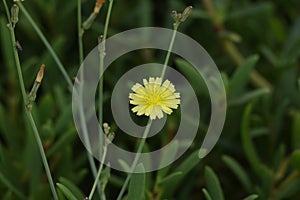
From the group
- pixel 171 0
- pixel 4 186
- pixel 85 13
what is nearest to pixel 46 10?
pixel 85 13

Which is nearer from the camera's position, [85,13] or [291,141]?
[291,141]

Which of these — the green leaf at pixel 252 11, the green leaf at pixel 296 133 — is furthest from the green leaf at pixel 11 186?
the green leaf at pixel 252 11

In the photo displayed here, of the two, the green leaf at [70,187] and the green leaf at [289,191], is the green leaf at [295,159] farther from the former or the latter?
the green leaf at [70,187]

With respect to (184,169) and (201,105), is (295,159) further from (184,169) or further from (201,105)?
(201,105)

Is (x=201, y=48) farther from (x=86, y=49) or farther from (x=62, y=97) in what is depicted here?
(x=62, y=97)

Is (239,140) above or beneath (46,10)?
beneath

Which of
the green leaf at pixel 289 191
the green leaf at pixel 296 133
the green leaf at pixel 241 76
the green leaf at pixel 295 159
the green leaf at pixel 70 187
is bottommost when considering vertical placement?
the green leaf at pixel 70 187
